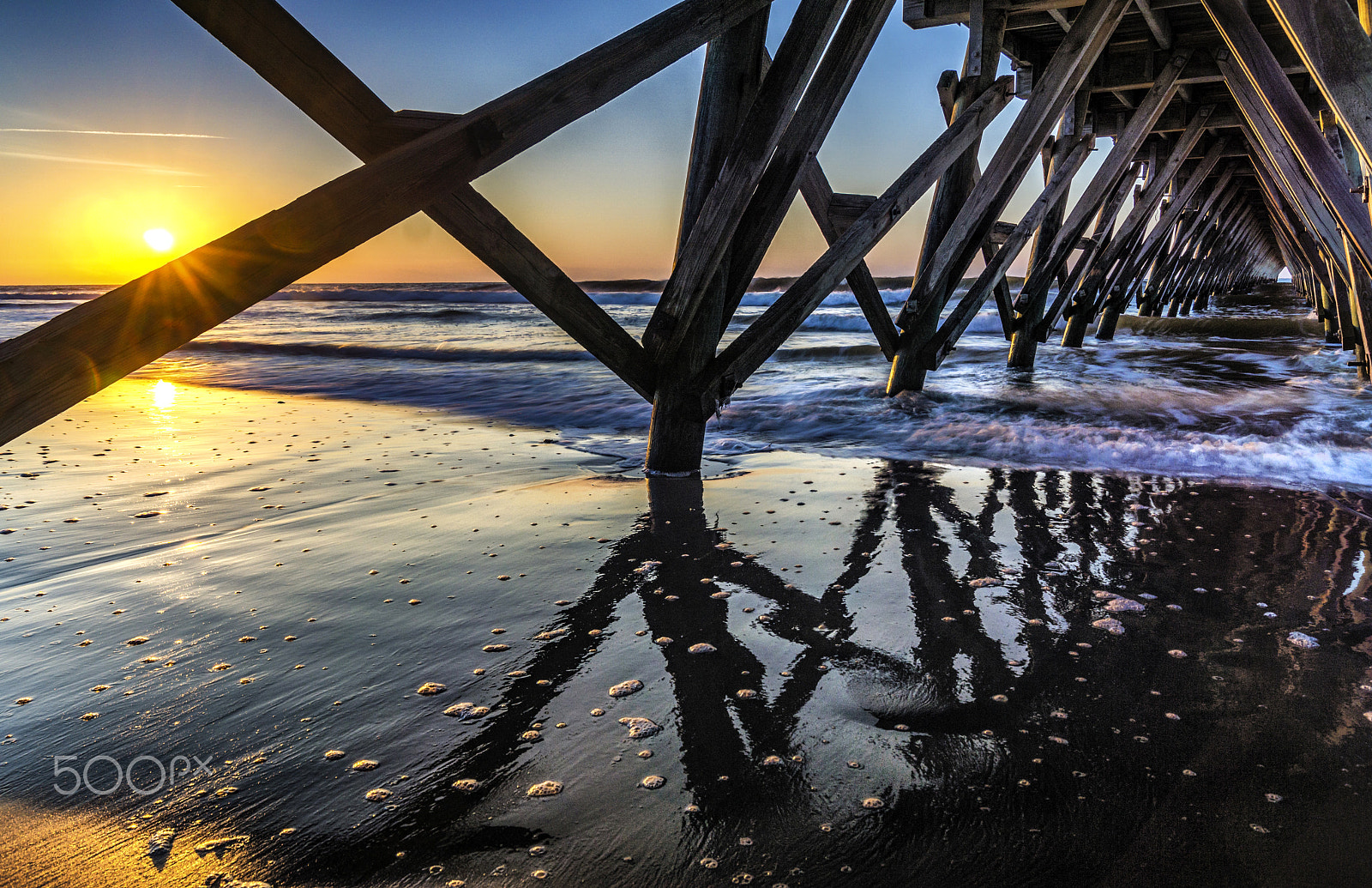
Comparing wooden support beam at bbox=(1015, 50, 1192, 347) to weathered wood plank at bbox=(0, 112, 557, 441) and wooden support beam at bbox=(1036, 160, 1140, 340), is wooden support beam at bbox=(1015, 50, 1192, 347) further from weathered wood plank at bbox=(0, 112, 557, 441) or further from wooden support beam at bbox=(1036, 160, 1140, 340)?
weathered wood plank at bbox=(0, 112, 557, 441)

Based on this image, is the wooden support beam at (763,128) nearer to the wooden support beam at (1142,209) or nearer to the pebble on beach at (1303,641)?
the pebble on beach at (1303,641)

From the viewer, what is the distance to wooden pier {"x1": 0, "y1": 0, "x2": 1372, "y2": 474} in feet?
5.60

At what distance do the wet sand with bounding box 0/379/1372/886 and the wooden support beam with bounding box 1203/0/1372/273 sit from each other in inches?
70.5

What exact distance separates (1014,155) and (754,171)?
3.13 m

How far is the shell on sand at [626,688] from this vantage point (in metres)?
1.75

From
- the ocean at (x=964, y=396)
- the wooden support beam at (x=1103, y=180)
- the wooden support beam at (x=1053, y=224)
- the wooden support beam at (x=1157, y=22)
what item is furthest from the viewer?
the wooden support beam at (x=1053, y=224)

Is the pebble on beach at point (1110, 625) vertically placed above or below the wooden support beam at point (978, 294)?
below

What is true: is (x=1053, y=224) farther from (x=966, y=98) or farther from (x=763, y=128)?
(x=763, y=128)

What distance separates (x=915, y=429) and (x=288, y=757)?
4.54m

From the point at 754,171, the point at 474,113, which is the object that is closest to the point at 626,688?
the point at 474,113

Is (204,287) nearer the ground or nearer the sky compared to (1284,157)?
nearer the ground

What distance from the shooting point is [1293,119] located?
3947 millimetres

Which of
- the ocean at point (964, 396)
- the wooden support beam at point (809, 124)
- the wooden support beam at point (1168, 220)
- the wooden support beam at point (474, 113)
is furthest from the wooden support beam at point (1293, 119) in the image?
the wooden support beam at point (1168, 220)
